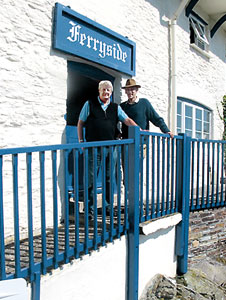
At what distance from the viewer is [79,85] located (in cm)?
516

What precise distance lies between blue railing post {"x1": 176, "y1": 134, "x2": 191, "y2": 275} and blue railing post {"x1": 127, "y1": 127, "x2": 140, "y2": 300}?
1100 mm

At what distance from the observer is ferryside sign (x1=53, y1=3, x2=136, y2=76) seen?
4031 millimetres

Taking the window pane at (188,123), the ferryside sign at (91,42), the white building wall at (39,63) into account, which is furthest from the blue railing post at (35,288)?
the window pane at (188,123)

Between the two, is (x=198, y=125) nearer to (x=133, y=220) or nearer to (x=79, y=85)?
(x=79, y=85)

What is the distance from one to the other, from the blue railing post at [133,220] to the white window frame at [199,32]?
5263mm

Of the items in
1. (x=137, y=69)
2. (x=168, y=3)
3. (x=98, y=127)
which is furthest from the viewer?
(x=168, y=3)

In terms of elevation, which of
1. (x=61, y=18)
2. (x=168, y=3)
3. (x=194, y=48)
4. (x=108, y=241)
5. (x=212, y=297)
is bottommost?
(x=212, y=297)

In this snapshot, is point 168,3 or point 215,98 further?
point 215,98

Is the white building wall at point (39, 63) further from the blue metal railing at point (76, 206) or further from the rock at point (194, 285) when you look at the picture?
the rock at point (194, 285)

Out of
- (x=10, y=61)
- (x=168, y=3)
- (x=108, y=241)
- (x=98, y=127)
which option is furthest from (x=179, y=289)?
(x=168, y=3)

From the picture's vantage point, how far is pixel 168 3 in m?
6.49

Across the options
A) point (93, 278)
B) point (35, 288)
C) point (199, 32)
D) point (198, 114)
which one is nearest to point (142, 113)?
point (93, 278)

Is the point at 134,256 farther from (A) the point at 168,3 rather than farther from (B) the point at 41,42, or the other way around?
(A) the point at 168,3

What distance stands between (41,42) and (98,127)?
1410mm
